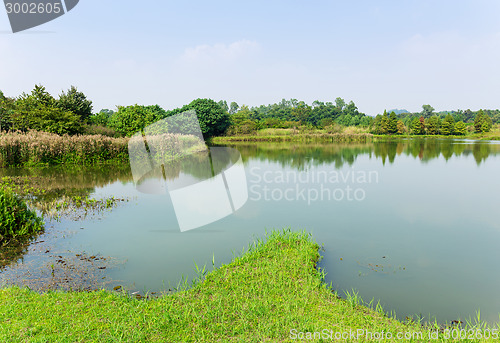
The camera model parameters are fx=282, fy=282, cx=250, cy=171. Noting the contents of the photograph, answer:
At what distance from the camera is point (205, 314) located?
125 inches

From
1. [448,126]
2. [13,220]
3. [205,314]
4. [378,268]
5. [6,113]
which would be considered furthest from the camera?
[448,126]

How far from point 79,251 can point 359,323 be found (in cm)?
479

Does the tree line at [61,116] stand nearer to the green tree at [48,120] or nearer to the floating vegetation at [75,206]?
the green tree at [48,120]

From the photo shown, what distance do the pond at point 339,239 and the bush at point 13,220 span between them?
0.37 meters

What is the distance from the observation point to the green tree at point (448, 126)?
52500 mm

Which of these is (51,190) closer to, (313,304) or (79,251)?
(79,251)

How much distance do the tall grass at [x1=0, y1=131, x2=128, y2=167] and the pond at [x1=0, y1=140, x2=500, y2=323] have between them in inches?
191

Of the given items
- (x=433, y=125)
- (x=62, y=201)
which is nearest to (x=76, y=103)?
(x=62, y=201)

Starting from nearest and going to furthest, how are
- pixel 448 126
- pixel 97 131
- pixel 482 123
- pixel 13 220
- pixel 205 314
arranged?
pixel 205 314, pixel 13 220, pixel 97 131, pixel 482 123, pixel 448 126

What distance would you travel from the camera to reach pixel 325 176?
1315 centimetres

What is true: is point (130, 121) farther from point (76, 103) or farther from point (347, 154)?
point (347, 154)

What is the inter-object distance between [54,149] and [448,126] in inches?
2406

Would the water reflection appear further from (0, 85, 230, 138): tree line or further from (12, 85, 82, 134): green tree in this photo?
(12, 85, 82, 134): green tree

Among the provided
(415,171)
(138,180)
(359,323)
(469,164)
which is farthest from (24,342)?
(469,164)
